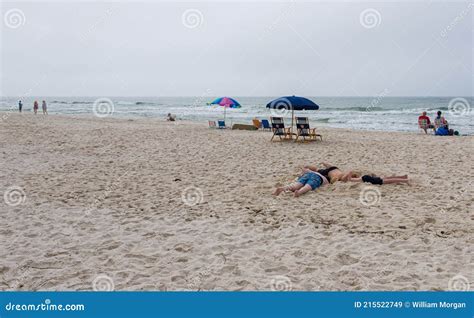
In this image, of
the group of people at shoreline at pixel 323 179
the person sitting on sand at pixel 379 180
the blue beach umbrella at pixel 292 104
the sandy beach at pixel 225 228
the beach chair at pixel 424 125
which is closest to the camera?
the sandy beach at pixel 225 228

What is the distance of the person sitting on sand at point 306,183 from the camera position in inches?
A: 253

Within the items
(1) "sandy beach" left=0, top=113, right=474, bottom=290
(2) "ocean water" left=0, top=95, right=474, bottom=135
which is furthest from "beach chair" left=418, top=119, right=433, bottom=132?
(1) "sandy beach" left=0, top=113, right=474, bottom=290

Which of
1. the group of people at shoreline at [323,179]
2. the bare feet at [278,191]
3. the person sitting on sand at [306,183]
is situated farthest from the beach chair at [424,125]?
the bare feet at [278,191]

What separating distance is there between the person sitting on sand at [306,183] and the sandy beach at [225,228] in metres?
0.15

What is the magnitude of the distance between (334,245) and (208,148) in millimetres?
8021

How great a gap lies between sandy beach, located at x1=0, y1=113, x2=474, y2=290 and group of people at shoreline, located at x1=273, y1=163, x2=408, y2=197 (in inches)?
6.6

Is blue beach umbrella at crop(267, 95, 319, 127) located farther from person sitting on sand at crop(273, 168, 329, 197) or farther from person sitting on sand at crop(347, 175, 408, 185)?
person sitting on sand at crop(347, 175, 408, 185)

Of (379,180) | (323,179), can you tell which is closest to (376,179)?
(379,180)

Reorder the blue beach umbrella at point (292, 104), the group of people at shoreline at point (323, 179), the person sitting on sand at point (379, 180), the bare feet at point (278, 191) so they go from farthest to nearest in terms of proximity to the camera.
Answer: the blue beach umbrella at point (292, 104) < the person sitting on sand at point (379, 180) < the group of people at shoreline at point (323, 179) < the bare feet at point (278, 191)

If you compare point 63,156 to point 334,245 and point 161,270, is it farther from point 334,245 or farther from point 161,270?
point 334,245

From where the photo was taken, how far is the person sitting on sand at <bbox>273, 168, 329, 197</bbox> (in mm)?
6434

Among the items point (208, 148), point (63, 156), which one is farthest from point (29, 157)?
point (208, 148)

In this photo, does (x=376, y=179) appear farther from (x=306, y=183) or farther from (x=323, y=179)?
(x=306, y=183)

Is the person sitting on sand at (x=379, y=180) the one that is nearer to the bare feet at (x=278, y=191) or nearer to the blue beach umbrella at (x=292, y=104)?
the bare feet at (x=278, y=191)
